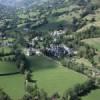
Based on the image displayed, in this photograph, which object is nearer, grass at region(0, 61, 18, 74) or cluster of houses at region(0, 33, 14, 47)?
grass at region(0, 61, 18, 74)

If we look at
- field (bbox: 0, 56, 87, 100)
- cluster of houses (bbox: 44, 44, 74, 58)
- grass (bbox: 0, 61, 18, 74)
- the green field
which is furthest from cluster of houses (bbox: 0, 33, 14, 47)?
the green field

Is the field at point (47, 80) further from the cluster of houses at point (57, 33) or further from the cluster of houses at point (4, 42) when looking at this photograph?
the cluster of houses at point (57, 33)

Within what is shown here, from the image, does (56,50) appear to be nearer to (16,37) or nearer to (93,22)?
(16,37)

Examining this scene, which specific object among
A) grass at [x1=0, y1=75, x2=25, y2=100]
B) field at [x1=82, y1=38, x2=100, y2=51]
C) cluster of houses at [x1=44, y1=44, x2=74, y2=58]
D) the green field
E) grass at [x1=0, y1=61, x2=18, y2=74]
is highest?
field at [x1=82, y1=38, x2=100, y2=51]

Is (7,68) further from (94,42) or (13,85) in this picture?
(94,42)

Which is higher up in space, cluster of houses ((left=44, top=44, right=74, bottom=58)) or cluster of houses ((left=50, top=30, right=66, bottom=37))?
cluster of houses ((left=50, top=30, right=66, bottom=37))

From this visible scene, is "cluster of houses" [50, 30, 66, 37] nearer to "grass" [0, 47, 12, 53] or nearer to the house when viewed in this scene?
the house

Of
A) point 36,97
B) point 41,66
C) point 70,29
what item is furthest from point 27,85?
point 70,29
